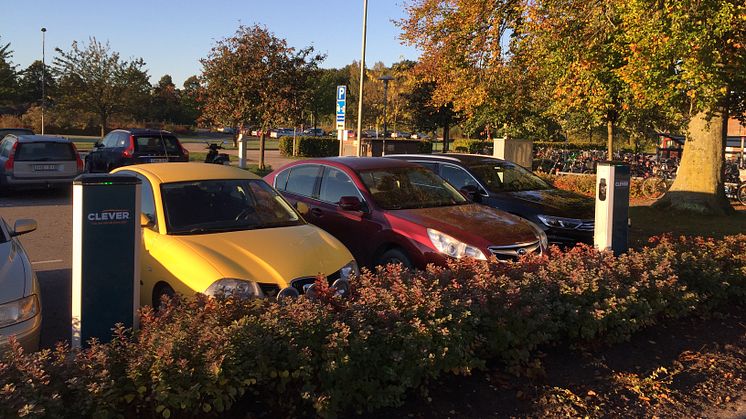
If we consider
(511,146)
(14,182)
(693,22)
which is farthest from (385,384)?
(511,146)

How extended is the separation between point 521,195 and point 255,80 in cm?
1505

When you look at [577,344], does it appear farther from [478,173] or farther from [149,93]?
[149,93]

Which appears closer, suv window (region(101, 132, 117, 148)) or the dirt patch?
the dirt patch

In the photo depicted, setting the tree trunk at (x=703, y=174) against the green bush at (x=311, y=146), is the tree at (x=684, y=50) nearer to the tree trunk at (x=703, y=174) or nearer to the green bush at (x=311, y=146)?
the tree trunk at (x=703, y=174)

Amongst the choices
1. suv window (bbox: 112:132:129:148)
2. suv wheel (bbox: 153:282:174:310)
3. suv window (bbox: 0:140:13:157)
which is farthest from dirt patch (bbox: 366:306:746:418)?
suv window (bbox: 112:132:129:148)

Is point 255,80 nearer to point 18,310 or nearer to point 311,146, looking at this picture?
point 311,146

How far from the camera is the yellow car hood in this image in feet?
15.4

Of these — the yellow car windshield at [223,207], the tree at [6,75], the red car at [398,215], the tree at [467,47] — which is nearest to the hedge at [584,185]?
the tree at [467,47]

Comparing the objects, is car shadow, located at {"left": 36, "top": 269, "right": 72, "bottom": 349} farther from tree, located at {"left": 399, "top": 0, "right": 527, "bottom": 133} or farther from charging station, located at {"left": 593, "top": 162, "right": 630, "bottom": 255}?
tree, located at {"left": 399, "top": 0, "right": 527, "bottom": 133}

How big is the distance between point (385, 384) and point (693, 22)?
861cm

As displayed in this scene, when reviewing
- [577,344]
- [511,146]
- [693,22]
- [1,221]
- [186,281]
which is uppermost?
[693,22]

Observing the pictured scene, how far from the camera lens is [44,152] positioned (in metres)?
14.0

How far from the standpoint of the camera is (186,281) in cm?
469

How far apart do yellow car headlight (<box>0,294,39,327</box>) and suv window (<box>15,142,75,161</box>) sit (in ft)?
36.9
